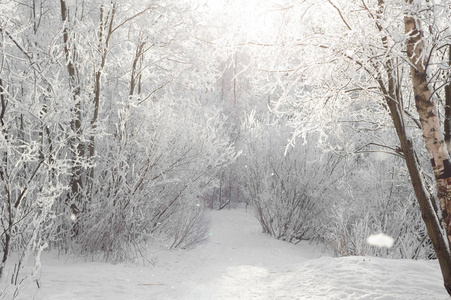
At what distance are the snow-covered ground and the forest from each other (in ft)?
1.47

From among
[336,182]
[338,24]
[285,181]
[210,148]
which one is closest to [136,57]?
[210,148]

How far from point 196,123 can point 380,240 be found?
5.03 metres

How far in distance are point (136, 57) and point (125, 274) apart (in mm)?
4103

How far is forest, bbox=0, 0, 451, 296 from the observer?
139 inches

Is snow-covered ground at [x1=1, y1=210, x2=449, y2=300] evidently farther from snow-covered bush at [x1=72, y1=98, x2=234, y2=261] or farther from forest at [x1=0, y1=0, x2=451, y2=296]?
snow-covered bush at [x1=72, y1=98, x2=234, y2=261]

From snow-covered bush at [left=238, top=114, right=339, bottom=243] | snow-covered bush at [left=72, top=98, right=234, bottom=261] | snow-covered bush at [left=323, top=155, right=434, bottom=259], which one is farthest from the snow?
snow-covered bush at [left=72, top=98, right=234, bottom=261]

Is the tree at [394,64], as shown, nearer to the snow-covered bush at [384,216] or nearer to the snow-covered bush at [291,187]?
the snow-covered bush at [384,216]

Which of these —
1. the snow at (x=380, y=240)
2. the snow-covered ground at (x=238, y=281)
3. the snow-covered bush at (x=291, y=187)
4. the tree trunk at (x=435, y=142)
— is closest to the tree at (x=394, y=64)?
the tree trunk at (x=435, y=142)

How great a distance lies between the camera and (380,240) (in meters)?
7.96

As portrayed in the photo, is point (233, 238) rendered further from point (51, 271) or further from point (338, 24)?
point (338, 24)

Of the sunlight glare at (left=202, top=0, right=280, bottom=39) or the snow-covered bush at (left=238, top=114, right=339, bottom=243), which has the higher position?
the sunlight glare at (left=202, top=0, right=280, bottom=39)

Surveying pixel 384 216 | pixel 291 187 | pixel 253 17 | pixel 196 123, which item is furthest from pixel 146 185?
pixel 384 216

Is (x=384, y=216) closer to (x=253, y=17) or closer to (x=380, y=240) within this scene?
(x=380, y=240)

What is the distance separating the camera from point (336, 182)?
34.8ft
